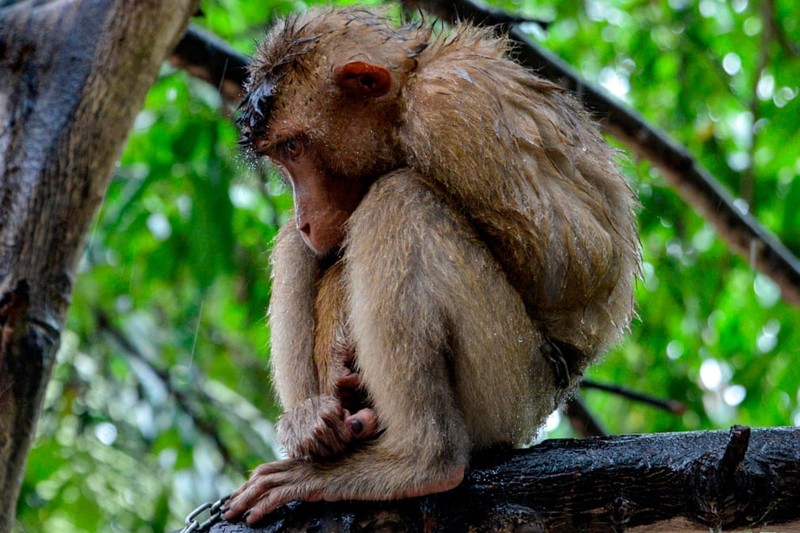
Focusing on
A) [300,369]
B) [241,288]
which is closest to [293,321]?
[300,369]

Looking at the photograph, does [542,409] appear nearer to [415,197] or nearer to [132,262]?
[415,197]

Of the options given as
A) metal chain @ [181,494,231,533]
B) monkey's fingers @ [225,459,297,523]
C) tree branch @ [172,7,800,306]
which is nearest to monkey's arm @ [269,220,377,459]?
monkey's fingers @ [225,459,297,523]

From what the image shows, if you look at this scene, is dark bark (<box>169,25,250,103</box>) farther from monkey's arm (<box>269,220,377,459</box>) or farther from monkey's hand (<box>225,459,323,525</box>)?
monkey's hand (<box>225,459,323,525</box>)

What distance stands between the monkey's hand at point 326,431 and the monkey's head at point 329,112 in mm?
716

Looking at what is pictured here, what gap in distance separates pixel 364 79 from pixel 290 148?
413mm

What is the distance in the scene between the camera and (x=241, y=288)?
7250 millimetres

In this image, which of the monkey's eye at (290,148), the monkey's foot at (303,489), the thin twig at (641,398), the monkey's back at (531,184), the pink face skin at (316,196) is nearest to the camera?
the monkey's foot at (303,489)

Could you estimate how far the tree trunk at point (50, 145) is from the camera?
3.39m

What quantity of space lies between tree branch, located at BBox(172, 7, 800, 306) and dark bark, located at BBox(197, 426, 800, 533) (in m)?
2.78

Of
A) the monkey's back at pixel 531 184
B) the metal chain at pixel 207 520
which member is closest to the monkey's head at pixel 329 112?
the monkey's back at pixel 531 184

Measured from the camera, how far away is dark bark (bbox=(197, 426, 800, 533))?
2.95m

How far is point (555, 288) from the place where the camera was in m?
3.38

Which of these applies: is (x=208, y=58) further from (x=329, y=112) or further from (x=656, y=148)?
(x=656, y=148)

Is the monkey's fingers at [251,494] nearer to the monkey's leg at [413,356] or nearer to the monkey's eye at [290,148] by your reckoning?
the monkey's leg at [413,356]
